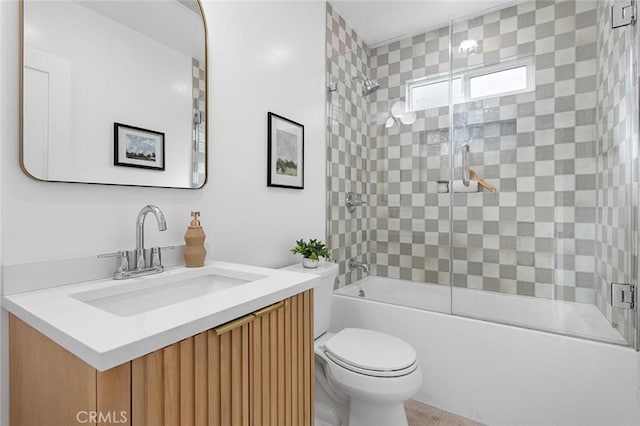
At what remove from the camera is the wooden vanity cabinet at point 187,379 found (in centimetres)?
59

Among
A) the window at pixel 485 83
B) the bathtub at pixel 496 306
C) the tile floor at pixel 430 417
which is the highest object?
the window at pixel 485 83

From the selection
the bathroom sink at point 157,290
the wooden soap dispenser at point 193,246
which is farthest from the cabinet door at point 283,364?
the wooden soap dispenser at point 193,246

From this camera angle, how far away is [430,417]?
1746mm

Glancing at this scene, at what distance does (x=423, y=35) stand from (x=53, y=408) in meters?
2.90

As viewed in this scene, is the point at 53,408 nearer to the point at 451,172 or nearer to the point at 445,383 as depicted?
the point at 445,383

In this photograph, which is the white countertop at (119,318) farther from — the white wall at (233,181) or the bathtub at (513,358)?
the bathtub at (513,358)

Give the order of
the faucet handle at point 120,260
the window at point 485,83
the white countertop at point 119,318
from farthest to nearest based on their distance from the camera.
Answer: the window at point 485,83
the faucet handle at point 120,260
the white countertop at point 119,318

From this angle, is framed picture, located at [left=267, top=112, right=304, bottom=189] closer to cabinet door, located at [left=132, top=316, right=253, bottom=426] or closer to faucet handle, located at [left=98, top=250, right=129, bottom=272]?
faucet handle, located at [left=98, top=250, right=129, bottom=272]

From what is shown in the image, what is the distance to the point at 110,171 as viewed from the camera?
1.06 m

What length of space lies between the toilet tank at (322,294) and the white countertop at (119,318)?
2.34 feet

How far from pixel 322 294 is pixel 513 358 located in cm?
103

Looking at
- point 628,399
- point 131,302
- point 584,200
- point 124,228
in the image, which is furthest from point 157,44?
point 628,399

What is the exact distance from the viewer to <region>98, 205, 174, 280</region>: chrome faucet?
3.39ft

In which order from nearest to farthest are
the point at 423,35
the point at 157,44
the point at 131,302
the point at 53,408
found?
the point at 53,408
the point at 131,302
the point at 157,44
the point at 423,35
